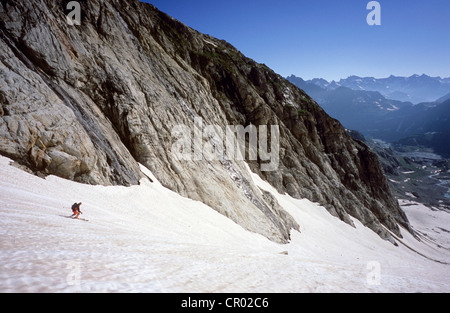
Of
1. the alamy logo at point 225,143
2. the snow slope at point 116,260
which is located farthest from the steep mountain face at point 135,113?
the snow slope at point 116,260

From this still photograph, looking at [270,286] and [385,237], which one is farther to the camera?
[385,237]

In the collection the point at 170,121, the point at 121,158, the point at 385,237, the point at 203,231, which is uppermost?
the point at 170,121

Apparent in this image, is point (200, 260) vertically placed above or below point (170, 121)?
below

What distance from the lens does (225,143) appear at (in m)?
40.8

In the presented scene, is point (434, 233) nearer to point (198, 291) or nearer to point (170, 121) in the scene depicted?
point (170, 121)

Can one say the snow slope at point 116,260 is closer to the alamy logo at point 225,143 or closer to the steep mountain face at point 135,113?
the steep mountain face at point 135,113

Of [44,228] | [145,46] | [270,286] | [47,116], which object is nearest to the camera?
[270,286]

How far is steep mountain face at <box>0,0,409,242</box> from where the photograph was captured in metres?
17.0

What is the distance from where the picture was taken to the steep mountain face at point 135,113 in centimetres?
1700

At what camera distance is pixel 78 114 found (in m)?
20.2

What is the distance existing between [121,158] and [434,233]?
Result: 99326 mm

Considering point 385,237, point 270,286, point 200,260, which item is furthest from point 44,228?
point 385,237

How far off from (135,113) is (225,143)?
18008 millimetres

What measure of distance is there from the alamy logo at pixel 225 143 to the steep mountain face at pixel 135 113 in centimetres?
45
